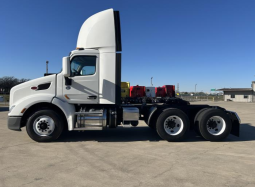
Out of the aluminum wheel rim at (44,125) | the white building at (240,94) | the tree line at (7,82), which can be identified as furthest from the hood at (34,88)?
the tree line at (7,82)

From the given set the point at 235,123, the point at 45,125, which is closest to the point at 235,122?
the point at 235,123

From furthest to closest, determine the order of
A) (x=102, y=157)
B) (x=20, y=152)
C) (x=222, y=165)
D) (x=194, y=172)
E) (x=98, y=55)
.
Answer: (x=98, y=55), (x=20, y=152), (x=102, y=157), (x=222, y=165), (x=194, y=172)

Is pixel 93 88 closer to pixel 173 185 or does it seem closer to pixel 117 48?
pixel 117 48

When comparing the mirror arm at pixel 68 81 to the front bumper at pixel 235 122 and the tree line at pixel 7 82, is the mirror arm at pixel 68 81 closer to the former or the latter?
the front bumper at pixel 235 122

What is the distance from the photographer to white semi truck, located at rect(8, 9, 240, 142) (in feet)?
17.7

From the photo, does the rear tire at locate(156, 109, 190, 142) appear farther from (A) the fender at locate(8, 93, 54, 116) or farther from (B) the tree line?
(B) the tree line

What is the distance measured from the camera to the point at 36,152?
178 inches

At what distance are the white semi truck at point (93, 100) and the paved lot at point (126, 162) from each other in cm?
46

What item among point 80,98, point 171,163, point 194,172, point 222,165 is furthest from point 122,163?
point 80,98

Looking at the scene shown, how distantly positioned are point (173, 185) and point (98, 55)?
4.27 meters

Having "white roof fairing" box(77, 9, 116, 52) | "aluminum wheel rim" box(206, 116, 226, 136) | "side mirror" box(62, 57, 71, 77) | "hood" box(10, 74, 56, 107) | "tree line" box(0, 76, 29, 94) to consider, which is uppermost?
"tree line" box(0, 76, 29, 94)

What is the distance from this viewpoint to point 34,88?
5.51 metres

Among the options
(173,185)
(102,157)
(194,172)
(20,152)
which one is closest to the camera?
(173,185)

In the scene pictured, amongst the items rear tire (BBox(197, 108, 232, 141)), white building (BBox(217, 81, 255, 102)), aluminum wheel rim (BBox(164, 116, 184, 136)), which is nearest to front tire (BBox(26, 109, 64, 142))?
aluminum wheel rim (BBox(164, 116, 184, 136))
